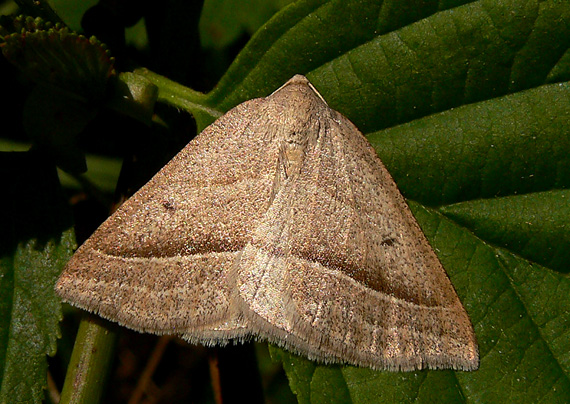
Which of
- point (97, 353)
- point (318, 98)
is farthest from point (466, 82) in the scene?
point (97, 353)

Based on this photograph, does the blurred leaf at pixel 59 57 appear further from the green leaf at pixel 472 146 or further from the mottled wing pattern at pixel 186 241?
the green leaf at pixel 472 146

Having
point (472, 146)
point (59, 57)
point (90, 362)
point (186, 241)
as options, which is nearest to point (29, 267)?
point (90, 362)

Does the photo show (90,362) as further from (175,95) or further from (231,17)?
(231,17)

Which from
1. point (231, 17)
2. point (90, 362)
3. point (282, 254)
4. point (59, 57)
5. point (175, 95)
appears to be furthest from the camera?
point (231, 17)

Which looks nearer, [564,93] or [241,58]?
[564,93]

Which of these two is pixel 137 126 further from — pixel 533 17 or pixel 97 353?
pixel 533 17

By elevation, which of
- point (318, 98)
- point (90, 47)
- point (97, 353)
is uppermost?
point (90, 47)

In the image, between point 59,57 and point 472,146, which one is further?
point 472,146

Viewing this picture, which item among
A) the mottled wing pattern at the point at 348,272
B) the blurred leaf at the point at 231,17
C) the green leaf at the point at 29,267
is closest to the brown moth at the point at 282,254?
the mottled wing pattern at the point at 348,272
